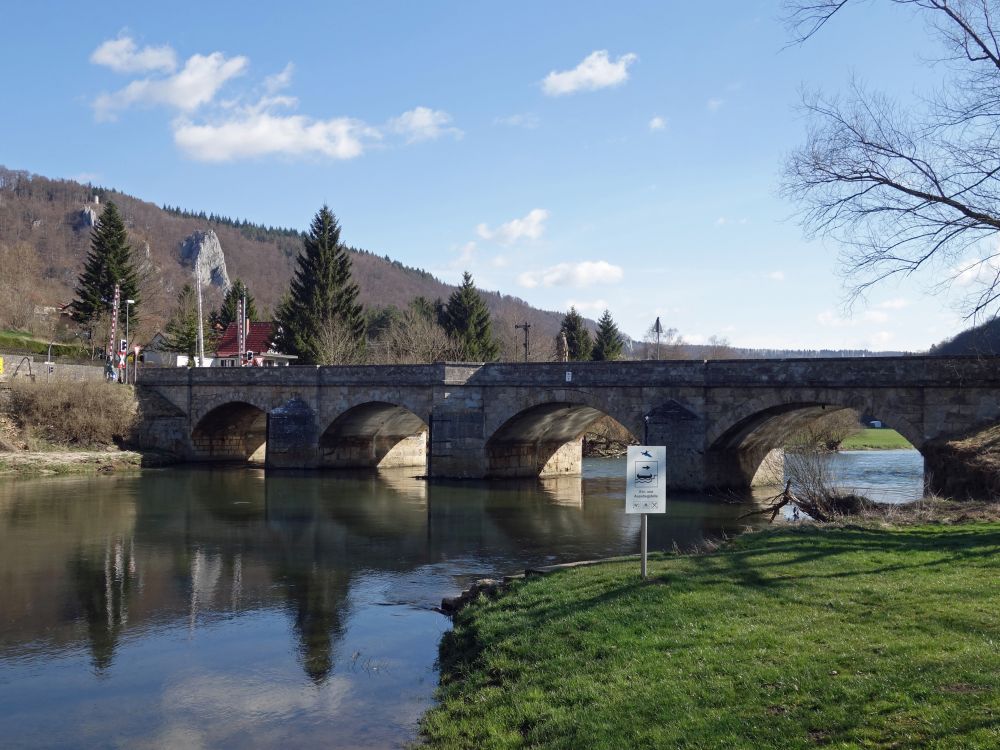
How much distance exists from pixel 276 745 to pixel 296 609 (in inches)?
219

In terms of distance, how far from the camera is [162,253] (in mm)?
131500

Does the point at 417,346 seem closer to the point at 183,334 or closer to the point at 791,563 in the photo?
the point at 183,334

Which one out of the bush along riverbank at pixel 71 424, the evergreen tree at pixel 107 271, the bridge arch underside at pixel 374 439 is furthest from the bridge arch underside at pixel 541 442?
the evergreen tree at pixel 107 271

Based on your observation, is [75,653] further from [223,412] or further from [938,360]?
[223,412]

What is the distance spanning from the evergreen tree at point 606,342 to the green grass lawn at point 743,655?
5817 centimetres

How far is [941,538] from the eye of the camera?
12.6 m

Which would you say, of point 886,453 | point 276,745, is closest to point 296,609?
point 276,745

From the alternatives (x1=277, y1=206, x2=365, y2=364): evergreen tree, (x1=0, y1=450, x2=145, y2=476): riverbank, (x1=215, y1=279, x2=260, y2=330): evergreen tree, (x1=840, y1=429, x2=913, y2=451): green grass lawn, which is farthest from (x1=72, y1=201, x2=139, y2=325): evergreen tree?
(x1=840, y1=429, x2=913, y2=451): green grass lawn

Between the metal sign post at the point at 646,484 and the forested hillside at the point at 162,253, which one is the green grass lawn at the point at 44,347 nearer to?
the forested hillside at the point at 162,253

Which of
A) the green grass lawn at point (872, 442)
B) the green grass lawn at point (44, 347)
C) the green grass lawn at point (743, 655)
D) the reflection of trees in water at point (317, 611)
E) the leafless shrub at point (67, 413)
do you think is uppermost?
the green grass lawn at point (44, 347)

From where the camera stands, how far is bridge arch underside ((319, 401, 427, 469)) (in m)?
39.0

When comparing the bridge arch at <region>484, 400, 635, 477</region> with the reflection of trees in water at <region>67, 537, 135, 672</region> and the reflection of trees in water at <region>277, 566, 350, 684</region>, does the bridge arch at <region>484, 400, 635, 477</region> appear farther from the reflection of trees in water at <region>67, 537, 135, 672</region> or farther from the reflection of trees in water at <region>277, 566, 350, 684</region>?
the reflection of trees in water at <region>277, 566, 350, 684</region>

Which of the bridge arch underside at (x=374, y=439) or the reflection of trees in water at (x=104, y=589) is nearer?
the reflection of trees in water at (x=104, y=589)

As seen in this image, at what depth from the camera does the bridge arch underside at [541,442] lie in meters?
34.1
